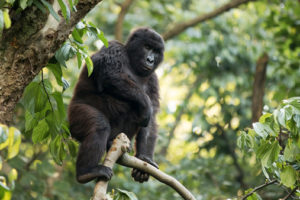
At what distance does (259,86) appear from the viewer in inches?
319

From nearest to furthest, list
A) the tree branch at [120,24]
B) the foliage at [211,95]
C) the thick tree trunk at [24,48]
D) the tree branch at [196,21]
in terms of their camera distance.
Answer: the thick tree trunk at [24,48] < the foliage at [211,95] < the tree branch at [196,21] < the tree branch at [120,24]

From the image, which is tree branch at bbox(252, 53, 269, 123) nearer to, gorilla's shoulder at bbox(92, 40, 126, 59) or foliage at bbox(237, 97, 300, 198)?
gorilla's shoulder at bbox(92, 40, 126, 59)

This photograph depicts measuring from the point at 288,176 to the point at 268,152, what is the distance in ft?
0.76

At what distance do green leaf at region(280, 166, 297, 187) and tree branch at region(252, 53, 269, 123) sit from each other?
405 centimetres

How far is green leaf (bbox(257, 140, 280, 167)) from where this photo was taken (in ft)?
10.9

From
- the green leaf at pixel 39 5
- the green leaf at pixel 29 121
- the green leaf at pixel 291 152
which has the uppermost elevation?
the green leaf at pixel 39 5

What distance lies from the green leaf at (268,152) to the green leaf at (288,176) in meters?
0.12

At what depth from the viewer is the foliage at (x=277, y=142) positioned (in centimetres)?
312

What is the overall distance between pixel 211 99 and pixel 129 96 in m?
5.66

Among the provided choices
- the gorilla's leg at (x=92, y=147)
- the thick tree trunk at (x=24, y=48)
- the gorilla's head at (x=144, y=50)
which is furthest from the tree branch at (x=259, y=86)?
the thick tree trunk at (x=24, y=48)

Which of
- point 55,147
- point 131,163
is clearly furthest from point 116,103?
point 131,163

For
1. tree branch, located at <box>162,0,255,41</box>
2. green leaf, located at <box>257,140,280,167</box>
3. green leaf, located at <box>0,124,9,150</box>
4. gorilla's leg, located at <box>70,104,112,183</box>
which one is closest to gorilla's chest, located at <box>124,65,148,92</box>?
gorilla's leg, located at <box>70,104,112,183</box>

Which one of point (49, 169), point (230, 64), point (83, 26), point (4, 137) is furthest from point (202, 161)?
point (4, 137)

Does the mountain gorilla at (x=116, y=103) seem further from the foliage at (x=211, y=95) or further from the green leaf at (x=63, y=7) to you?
the green leaf at (x=63, y=7)
